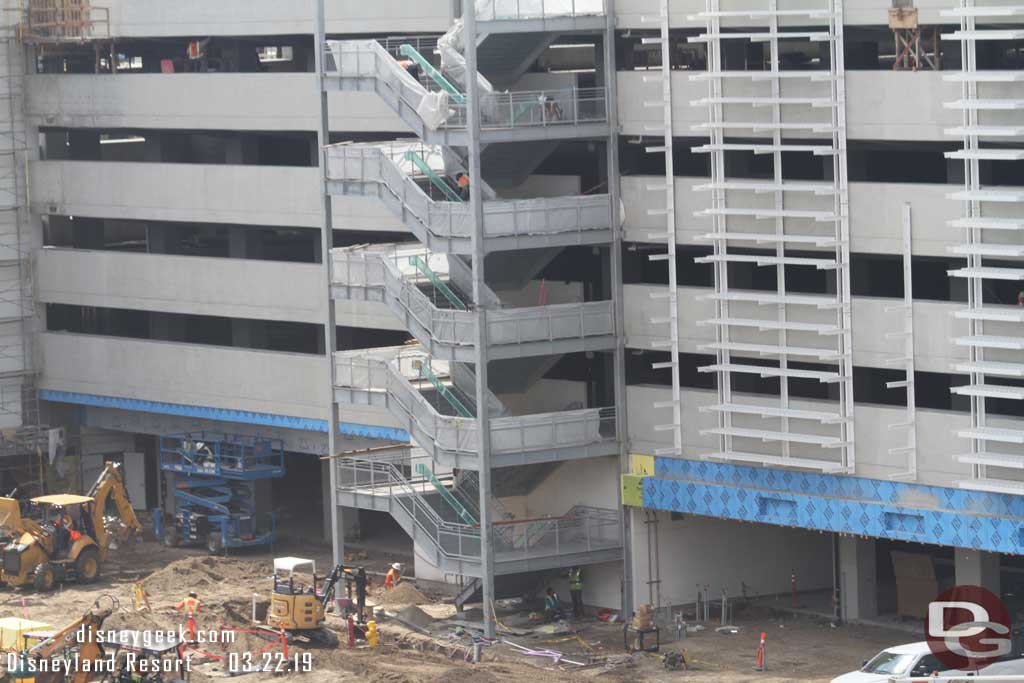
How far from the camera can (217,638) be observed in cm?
6438

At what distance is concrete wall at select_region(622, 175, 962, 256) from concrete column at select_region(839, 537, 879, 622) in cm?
865

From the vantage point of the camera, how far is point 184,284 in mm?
79875

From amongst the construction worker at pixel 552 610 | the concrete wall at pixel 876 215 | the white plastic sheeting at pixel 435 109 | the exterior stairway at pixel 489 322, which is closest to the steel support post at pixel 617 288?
the exterior stairway at pixel 489 322

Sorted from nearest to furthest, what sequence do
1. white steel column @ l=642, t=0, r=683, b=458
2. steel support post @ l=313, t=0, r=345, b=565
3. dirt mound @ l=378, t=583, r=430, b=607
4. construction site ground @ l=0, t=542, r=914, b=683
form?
construction site ground @ l=0, t=542, r=914, b=683
white steel column @ l=642, t=0, r=683, b=458
steel support post @ l=313, t=0, r=345, b=565
dirt mound @ l=378, t=583, r=430, b=607

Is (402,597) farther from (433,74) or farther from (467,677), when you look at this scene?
(433,74)

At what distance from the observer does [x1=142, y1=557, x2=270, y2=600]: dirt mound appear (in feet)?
235

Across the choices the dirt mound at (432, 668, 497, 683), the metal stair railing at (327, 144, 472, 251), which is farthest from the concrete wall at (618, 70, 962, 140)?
the dirt mound at (432, 668, 497, 683)

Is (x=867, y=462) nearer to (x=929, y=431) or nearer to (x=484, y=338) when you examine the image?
(x=929, y=431)

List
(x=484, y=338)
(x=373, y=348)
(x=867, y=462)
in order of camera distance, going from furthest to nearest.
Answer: (x=373, y=348) → (x=484, y=338) → (x=867, y=462)

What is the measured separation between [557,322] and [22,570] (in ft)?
64.7

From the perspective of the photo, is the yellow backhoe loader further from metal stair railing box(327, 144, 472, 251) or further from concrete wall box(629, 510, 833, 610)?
concrete wall box(629, 510, 833, 610)

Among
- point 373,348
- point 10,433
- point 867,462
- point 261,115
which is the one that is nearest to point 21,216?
point 10,433

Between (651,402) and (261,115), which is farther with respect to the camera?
(261,115)

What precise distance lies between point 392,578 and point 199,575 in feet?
21.8
